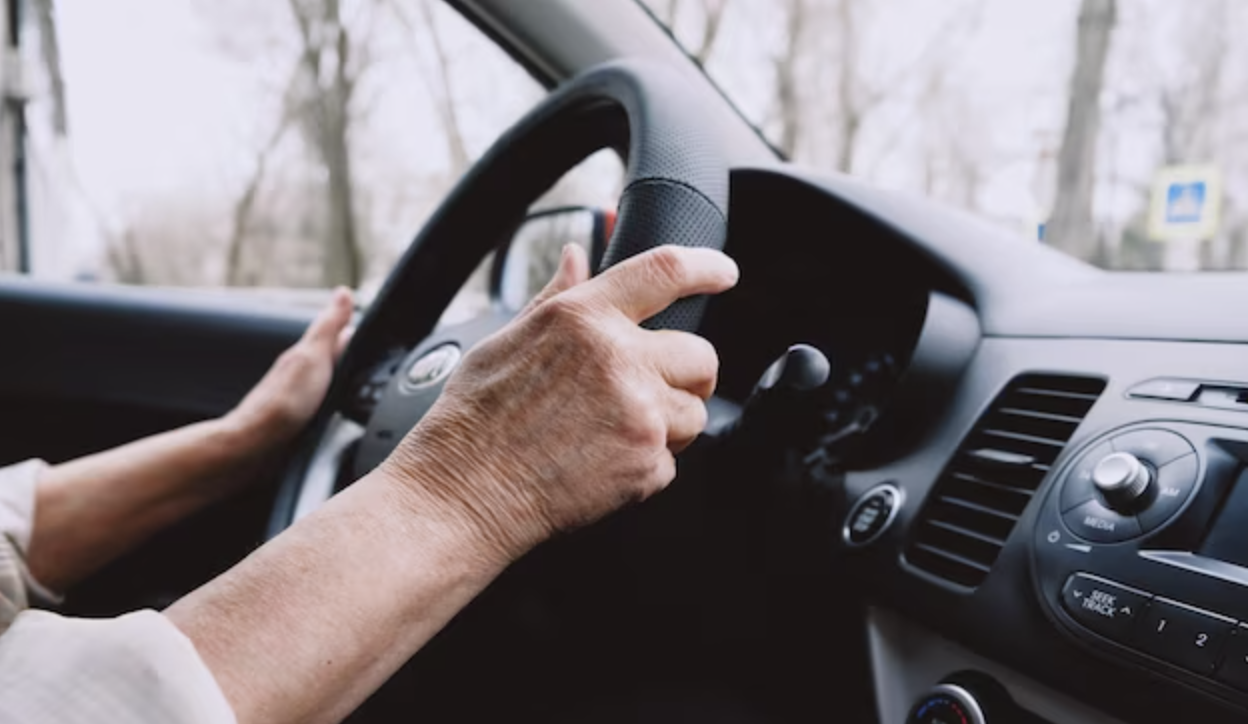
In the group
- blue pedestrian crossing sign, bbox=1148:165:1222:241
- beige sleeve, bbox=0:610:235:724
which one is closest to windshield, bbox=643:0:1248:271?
blue pedestrian crossing sign, bbox=1148:165:1222:241

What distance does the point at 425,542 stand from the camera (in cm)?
68

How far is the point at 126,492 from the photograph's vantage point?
136 centimetres

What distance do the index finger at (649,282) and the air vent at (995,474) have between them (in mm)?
277

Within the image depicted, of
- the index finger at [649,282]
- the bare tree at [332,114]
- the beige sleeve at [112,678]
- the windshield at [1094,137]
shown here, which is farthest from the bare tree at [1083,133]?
the bare tree at [332,114]

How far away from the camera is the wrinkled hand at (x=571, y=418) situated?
70 centimetres

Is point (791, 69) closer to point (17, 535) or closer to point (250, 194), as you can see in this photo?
point (17, 535)

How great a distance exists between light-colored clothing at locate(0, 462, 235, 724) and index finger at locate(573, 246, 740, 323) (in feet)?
1.07

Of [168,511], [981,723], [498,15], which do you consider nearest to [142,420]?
[168,511]

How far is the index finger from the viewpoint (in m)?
0.70

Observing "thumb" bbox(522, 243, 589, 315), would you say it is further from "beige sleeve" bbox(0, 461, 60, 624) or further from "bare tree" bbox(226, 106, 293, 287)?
"bare tree" bbox(226, 106, 293, 287)

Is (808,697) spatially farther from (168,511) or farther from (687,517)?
(168,511)

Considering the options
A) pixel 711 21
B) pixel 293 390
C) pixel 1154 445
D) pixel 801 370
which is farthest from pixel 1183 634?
pixel 711 21

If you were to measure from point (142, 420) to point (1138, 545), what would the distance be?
5.48 feet

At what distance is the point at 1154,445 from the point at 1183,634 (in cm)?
14
